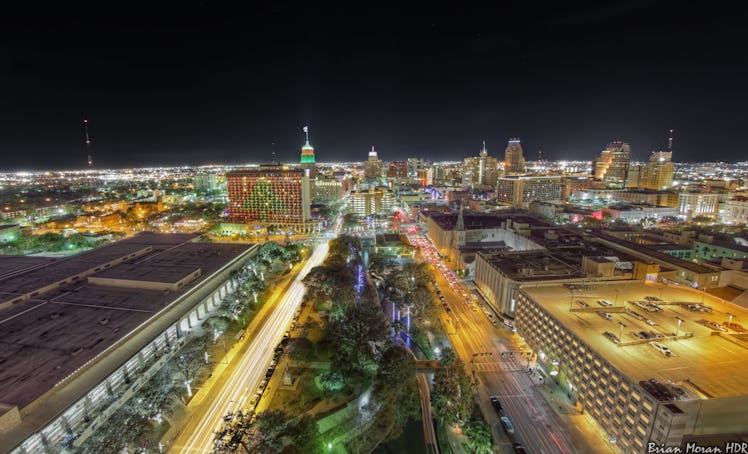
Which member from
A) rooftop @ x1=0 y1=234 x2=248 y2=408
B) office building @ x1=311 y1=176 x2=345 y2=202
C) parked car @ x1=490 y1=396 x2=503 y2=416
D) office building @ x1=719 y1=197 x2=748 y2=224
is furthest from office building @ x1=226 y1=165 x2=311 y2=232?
office building @ x1=719 y1=197 x2=748 y2=224

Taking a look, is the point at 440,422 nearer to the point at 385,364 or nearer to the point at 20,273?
the point at 385,364

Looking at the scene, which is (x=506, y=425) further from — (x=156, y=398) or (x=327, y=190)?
(x=327, y=190)

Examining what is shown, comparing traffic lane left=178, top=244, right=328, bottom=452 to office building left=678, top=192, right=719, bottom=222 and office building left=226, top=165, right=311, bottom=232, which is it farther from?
office building left=678, top=192, right=719, bottom=222

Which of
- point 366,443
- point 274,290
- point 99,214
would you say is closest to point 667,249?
point 366,443

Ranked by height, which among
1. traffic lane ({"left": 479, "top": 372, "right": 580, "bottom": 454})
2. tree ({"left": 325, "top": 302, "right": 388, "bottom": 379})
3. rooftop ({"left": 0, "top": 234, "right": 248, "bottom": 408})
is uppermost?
rooftop ({"left": 0, "top": 234, "right": 248, "bottom": 408})

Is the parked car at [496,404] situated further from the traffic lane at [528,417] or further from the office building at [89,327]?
the office building at [89,327]

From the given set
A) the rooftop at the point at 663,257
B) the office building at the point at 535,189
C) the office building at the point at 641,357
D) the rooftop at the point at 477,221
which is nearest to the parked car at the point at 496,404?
the office building at the point at 641,357

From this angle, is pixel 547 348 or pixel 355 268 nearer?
pixel 547 348
